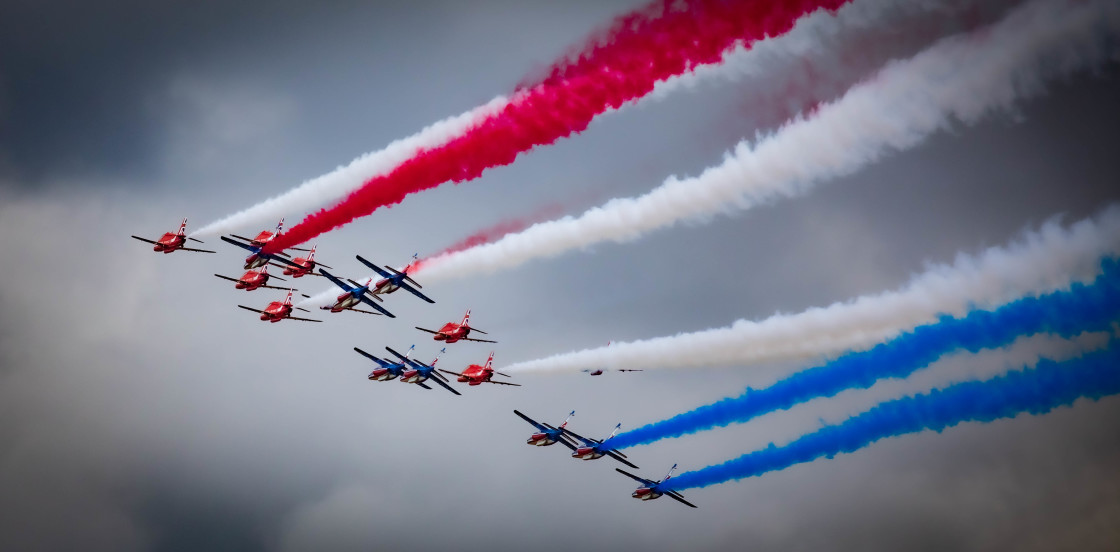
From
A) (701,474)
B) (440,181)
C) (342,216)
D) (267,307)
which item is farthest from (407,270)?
(701,474)

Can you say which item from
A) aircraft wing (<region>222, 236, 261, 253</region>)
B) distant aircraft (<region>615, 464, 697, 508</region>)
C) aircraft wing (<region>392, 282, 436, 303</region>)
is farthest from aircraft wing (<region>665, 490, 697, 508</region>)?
aircraft wing (<region>222, 236, 261, 253</region>)

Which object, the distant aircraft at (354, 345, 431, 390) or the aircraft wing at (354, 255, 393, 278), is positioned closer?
the aircraft wing at (354, 255, 393, 278)

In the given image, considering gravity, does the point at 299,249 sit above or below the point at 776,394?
above

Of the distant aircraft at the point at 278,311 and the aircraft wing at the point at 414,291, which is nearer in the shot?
the aircraft wing at the point at 414,291

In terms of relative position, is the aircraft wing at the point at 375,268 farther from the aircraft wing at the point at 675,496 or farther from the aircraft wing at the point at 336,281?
the aircraft wing at the point at 675,496

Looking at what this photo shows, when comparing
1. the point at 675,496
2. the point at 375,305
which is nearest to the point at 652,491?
the point at 675,496

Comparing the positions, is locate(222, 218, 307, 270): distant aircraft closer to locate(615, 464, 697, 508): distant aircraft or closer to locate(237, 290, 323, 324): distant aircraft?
locate(237, 290, 323, 324): distant aircraft

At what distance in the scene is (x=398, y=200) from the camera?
1716 inches

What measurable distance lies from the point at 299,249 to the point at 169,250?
7.50 meters

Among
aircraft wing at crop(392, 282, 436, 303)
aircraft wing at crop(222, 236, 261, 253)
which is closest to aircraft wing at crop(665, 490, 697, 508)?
aircraft wing at crop(392, 282, 436, 303)

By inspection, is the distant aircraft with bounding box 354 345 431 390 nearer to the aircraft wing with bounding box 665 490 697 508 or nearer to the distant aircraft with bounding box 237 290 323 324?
the distant aircraft with bounding box 237 290 323 324

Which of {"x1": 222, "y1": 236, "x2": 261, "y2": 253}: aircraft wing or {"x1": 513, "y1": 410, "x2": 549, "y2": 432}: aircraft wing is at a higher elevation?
{"x1": 222, "y1": 236, "x2": 261, "y2": 253}: aircraft wing

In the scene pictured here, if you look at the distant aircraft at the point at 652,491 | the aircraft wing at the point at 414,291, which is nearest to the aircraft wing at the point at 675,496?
the distant aircraft at the point at 652,491

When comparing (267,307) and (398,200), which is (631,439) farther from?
(267,307)
